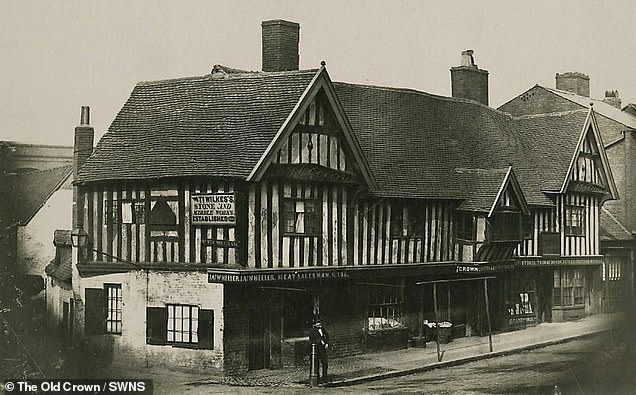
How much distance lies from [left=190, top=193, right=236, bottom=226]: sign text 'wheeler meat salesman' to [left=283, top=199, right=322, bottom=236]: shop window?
39 cm

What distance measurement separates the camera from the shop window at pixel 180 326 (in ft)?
15.8

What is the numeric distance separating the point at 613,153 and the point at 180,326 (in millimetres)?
3445

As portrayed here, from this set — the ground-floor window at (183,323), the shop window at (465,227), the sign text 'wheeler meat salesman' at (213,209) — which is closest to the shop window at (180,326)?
the ground-floor window at (183,323)

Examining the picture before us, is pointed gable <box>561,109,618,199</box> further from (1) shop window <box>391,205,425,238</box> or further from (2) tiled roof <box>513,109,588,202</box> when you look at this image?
(1) shop window <box>391,205,425,238</box>

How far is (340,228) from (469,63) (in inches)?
54.2

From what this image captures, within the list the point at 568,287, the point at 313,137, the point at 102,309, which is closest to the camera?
the point at 102,309

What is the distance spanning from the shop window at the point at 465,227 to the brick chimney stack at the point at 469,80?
0.87 metres

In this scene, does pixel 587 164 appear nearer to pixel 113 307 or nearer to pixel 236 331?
pixel 236 331

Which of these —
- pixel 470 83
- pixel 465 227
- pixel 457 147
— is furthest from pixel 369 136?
pixel 465 227

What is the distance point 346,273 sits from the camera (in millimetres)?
5824

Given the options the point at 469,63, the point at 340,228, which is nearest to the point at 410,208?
the point at 340,228

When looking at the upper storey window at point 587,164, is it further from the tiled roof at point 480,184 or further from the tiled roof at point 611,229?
the tiled roof at point 480,184

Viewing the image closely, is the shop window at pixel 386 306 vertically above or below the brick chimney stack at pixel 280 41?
below

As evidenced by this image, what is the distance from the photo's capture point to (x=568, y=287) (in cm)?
667
